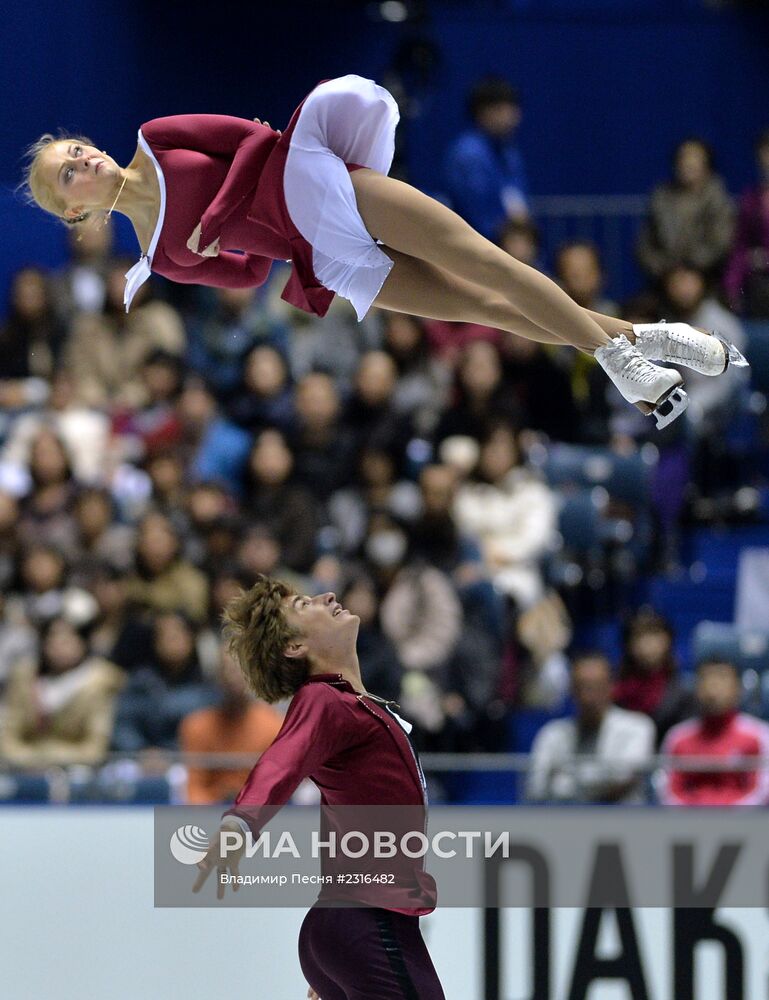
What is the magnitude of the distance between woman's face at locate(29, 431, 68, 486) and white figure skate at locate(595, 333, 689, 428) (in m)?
4.27

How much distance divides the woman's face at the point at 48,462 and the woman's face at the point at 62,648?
40.3 inches

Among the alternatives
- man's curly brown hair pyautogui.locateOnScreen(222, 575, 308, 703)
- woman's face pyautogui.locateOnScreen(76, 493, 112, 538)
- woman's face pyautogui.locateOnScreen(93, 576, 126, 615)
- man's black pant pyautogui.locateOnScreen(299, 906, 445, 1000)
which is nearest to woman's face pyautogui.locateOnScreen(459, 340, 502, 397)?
woman's face pyautogui.locateOnScreen(76, 493, 112, 538)

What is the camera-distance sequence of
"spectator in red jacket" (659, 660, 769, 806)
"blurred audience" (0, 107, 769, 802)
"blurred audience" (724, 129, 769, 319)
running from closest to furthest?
"spectator in red jacket" (659, 660, 769, 806), "blurred audience" (0, 107, 769, 802), "blurred audience" (724, 129, 769, 319)

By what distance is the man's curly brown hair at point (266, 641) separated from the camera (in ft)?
14.1

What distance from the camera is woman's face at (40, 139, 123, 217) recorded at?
4.62 metres

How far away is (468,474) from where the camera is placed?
8.30m

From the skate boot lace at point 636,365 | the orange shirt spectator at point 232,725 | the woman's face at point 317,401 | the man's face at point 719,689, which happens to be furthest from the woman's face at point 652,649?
the skate boot lace at point 636,365

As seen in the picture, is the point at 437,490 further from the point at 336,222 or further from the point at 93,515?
the point at 336,222

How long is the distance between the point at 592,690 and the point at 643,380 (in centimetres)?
274

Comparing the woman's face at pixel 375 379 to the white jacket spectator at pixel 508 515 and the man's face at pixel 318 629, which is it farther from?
the man's face at pixel 318 629

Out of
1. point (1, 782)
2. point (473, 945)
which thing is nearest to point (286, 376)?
point (1, 782)

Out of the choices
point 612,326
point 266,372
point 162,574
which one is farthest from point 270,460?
point 612,326

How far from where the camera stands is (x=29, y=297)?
909 cm

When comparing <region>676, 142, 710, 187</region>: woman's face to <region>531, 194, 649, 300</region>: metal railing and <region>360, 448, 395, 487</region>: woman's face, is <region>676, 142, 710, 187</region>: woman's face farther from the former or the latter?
<region>360, 448, 395, 487</region>: woman's face
